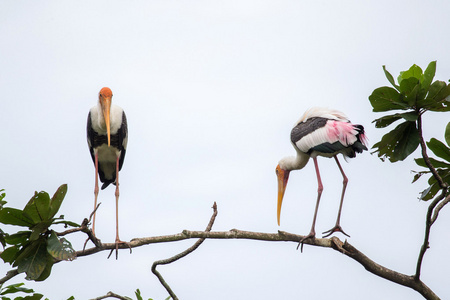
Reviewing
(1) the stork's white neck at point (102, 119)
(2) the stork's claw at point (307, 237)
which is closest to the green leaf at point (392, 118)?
(2) the stork's claw at point (307, 237)

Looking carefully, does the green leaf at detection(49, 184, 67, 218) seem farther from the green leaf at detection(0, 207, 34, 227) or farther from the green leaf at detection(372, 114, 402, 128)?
the green leaf at detection(372, 114, 402, 128)

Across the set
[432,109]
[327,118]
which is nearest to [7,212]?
[432,109]

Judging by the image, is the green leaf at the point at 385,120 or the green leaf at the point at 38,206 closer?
the green leaf at the point at 38,206

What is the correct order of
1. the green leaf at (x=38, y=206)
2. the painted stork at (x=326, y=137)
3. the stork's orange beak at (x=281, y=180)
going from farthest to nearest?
the stork's orange beak at (x=281, y=180)
the painted stork at (x=326, y=137)
the green leaf at (x=38, y=206)

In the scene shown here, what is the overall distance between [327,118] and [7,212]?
3.84m

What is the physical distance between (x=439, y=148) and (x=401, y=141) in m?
0.31

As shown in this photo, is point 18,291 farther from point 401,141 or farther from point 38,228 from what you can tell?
point 401,141

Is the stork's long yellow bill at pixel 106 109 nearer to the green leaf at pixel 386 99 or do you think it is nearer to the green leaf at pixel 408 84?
the green leaf at pixel 386 99

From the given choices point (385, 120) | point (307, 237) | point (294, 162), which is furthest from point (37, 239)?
point (294, 162)

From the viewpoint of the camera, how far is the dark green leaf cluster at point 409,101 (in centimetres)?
489

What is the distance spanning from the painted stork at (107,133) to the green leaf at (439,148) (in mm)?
3812

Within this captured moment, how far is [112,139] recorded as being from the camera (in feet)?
26.7

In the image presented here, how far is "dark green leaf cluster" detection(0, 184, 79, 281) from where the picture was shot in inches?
170

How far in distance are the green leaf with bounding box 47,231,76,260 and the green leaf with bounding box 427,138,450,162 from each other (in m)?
2.94
